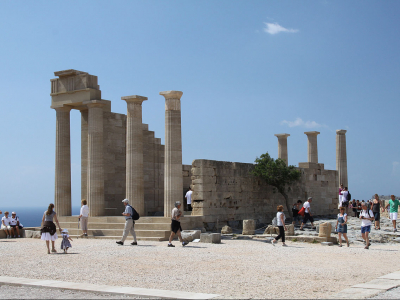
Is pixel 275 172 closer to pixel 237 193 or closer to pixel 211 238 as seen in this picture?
pixel 237 193

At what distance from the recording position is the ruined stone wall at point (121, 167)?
2581 cm

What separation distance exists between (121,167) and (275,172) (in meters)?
8.10

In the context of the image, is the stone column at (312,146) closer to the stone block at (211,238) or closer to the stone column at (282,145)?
the stone column at (282,145)

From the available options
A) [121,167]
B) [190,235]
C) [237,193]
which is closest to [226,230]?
[237,193]

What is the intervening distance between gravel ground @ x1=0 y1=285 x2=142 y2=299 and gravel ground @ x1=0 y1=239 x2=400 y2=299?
945mm

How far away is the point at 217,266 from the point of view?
12070 millimetres

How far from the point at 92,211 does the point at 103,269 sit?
12.2 metres

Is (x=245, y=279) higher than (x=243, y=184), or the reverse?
(x=243, y=184)

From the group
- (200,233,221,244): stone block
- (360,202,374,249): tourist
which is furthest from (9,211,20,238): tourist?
(360,202,374,249): tourist

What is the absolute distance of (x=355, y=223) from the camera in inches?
974

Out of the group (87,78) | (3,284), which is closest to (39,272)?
(3,284)

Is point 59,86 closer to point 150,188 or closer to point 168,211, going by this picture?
point 150,188

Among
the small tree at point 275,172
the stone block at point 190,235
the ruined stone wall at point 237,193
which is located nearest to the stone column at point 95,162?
the ruined stone wall at point 237,193

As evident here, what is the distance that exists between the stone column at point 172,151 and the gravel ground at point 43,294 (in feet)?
37.4
